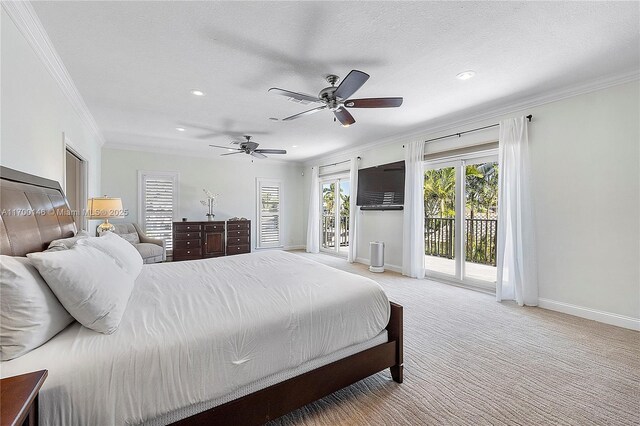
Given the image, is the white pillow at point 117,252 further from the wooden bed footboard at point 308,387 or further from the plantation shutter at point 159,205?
the plantation shutter at point 159,205

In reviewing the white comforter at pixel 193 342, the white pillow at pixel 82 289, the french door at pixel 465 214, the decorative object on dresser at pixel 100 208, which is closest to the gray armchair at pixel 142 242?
the decorative object on dresser at pixel 100 208

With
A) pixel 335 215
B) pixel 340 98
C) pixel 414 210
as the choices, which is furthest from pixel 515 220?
pixel 335 215

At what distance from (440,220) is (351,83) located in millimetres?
3332

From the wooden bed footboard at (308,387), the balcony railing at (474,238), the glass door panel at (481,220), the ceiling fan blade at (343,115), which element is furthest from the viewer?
the balcony railing at (474,238)

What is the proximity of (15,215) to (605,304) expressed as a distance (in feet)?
16.8

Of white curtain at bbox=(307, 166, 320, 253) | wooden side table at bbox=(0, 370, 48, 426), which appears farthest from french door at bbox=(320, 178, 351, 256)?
wooden side table at bbox=(0, 370, 48, 426)

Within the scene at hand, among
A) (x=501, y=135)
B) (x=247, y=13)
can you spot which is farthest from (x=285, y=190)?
(x=247, y=13)

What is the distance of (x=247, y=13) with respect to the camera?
6.34ft

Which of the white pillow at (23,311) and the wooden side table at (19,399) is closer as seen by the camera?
the wooden side table at (19,399)

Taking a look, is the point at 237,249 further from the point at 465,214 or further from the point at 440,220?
the point at 465,214

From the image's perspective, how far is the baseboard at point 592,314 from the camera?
Result: 9.14ft

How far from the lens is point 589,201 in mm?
3064

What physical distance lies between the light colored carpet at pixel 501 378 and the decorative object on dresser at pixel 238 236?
14.9 ft

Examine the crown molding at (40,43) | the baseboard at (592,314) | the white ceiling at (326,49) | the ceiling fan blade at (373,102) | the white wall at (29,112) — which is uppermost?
the white ceiling at (326,49)
